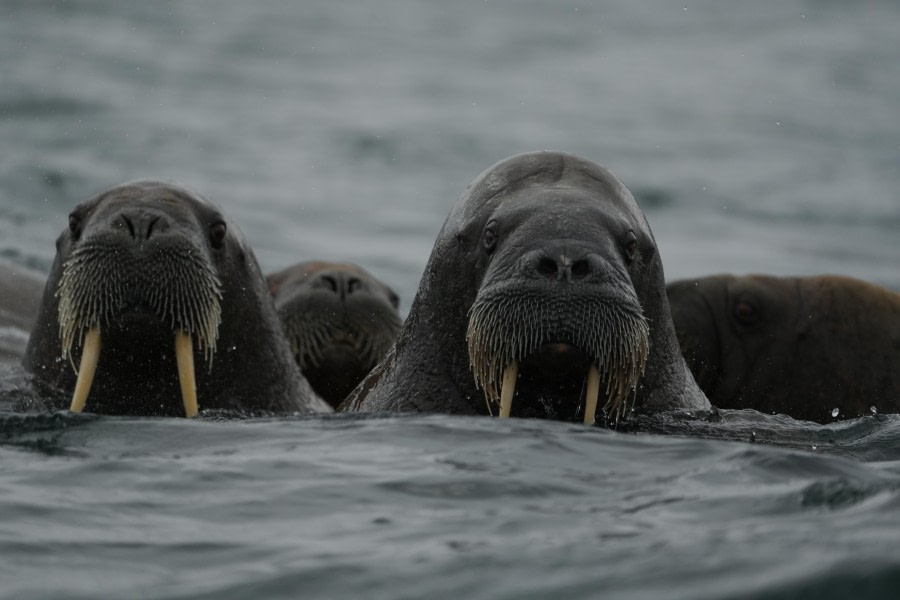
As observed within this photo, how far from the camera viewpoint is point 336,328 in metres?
11.7

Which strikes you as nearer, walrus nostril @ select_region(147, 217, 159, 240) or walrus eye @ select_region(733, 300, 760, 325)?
walrus nostril @ select_region(147, 217, 159, 240)

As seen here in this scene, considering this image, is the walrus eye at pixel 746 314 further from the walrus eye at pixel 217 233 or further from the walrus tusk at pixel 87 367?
the walrus tusk at pixel 87 367

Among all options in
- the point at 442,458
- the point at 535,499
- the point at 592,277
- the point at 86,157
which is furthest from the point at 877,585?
the point at 86,157

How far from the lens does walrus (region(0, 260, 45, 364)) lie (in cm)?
1196

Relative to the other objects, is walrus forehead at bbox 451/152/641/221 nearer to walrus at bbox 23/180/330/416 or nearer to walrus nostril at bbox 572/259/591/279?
walrus nostril at bbox 572/259/591/279

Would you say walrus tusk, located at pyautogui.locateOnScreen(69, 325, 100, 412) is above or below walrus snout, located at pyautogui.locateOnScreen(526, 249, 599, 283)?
below

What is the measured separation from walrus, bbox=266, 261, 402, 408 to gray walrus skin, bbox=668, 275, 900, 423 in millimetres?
2111

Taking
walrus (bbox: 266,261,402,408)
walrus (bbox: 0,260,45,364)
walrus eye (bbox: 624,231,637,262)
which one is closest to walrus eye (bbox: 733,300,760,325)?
walrus (bbox: 266,261,402,408)

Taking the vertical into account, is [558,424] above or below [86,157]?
below

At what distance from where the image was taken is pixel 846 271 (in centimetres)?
2200

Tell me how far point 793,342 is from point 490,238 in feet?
14.0

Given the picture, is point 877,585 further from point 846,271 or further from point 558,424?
point 846,271

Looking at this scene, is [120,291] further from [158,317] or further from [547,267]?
[547,267]

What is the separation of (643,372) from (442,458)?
1.53 meters
